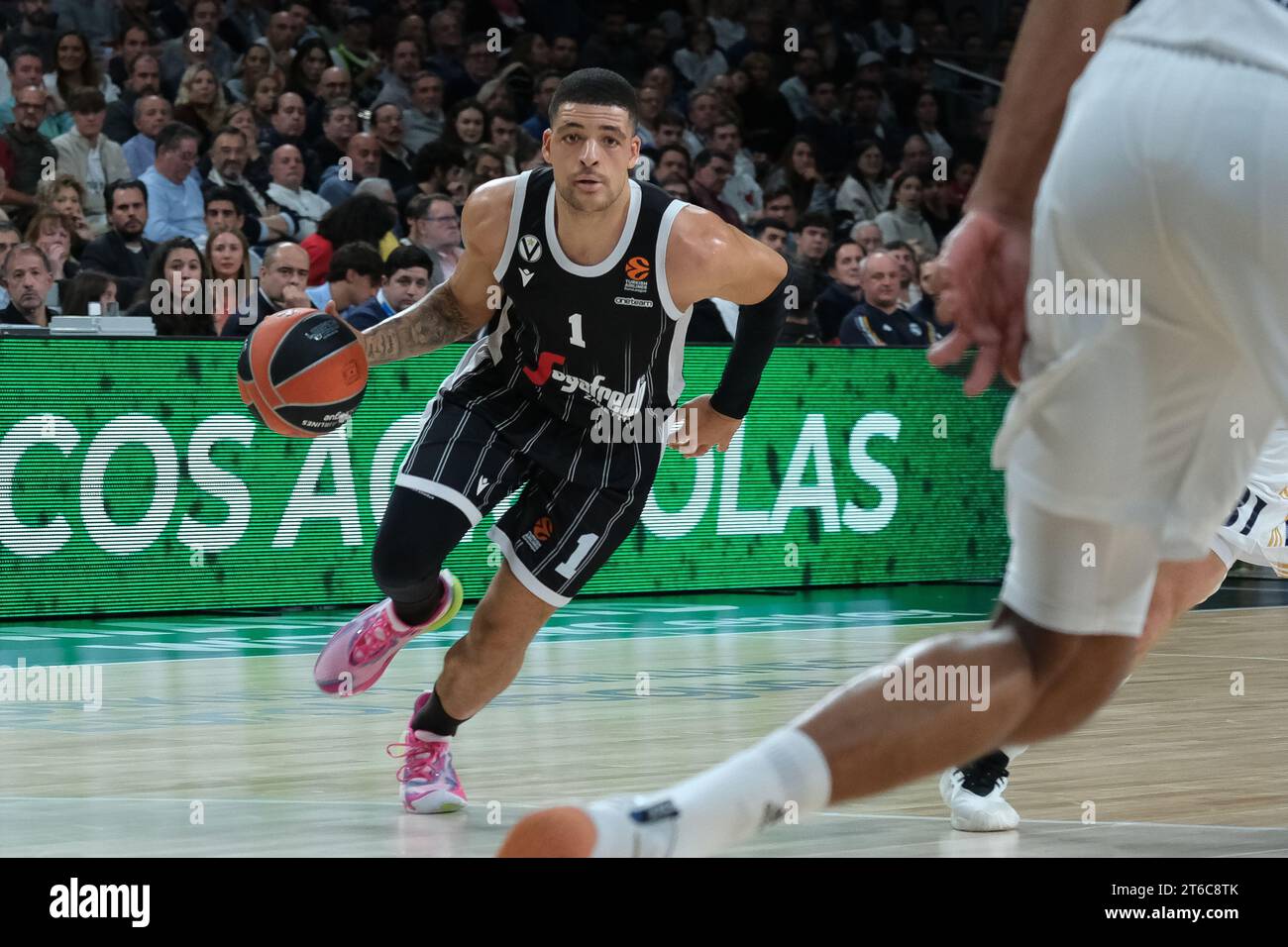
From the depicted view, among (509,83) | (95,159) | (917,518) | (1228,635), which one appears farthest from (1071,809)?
(509,83)

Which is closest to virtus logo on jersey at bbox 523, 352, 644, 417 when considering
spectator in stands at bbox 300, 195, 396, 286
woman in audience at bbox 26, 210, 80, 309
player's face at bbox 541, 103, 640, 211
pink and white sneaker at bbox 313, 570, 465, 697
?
player's face at bbox 541, 103, 640, 211

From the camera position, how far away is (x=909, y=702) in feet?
8.05

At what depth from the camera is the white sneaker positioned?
4480 millimetres

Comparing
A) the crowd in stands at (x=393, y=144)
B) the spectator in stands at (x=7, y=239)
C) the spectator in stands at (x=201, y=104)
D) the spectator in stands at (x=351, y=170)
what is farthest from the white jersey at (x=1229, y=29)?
the spectator in stands at (x=201, y=104)

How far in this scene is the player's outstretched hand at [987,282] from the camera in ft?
7.68

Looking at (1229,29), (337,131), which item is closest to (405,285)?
(337,131)

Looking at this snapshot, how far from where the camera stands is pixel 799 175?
1492cm

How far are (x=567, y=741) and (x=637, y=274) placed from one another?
1.69 metres

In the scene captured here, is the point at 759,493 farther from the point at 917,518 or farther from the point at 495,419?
the point at 495,419

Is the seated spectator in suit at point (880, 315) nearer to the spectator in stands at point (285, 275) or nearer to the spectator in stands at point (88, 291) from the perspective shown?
the spectator in stands at point (285, 275)

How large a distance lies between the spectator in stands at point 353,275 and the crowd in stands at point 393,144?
0.01m

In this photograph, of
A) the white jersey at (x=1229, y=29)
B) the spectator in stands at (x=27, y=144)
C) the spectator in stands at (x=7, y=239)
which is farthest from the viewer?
the spectator in stands at (x=27, y=144)

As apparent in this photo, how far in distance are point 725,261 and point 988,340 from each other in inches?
119

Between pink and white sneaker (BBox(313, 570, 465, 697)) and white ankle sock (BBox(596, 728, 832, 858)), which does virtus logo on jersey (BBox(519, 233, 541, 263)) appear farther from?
white ankle sock (BBox(596, 728, 832, 858))
